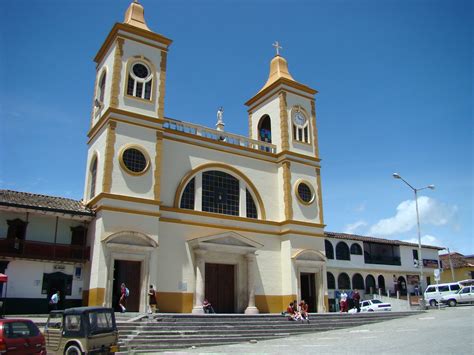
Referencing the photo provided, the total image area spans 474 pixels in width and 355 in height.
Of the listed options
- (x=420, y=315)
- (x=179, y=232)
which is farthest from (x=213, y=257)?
(x=420, y=315)

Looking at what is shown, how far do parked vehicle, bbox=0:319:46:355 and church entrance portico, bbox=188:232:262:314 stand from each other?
12.6m

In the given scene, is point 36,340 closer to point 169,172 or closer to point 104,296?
point 104,296

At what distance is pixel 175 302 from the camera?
76.4 ft

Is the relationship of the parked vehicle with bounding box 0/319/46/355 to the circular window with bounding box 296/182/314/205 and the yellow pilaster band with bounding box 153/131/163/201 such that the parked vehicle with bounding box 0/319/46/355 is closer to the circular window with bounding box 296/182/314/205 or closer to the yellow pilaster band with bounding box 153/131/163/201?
the yellow pilaster band with bounding box 153/131/163/201

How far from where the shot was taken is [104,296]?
67.7 ft

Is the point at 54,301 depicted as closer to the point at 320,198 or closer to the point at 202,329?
the point at 202,329

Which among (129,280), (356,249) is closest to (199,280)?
(129,280)

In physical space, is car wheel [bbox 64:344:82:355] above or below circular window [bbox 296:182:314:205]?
below

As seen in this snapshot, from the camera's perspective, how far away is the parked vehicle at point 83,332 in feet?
39.9

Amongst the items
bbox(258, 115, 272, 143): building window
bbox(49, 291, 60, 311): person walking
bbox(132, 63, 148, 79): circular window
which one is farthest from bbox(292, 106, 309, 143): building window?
bbox(49, 291, 60, 311): person walking

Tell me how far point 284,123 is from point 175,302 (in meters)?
14.0

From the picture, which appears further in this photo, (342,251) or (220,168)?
(342,251)

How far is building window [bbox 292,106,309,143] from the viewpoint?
31.2 meters

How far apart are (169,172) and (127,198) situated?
352 cm
